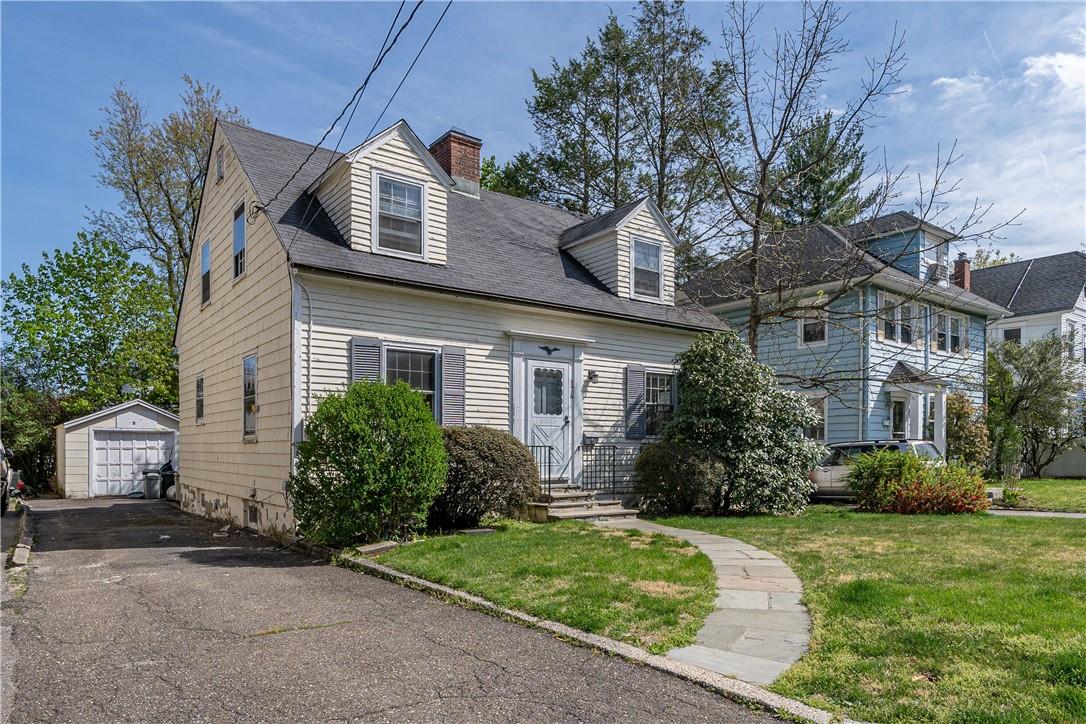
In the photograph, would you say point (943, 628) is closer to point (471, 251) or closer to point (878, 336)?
point (471, 251)

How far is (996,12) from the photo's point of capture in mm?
10031

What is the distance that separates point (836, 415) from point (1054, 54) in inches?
508

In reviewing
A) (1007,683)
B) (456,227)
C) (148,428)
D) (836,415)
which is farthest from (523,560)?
(148,428)

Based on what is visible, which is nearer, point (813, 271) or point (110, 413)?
point (813, 271)

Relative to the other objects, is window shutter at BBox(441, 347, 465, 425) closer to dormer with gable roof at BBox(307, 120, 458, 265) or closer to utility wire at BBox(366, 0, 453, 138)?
dormer with gable roof at BBox(307, 120, 458, 265)

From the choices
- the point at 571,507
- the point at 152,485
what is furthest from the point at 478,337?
the point at 152,485

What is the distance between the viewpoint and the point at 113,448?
21281 mm

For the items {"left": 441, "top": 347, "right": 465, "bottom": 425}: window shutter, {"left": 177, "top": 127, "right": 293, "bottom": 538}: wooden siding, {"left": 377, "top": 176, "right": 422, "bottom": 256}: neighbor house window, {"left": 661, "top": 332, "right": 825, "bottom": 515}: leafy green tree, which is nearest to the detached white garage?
{"left": 177, "top": 127, "right": 293, "bottom": 538}: wooden siding

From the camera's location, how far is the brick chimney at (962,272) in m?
26.7

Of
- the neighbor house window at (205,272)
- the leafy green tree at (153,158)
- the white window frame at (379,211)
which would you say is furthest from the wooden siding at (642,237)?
the leafy green tree at (153,158)

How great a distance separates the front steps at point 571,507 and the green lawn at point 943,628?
10.4ft

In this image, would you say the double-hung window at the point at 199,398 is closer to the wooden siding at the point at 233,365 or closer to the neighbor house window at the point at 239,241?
the wooden siding at the point at 233,365

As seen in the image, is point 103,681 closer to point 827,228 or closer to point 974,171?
point 974,171

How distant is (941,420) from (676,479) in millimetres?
14277
